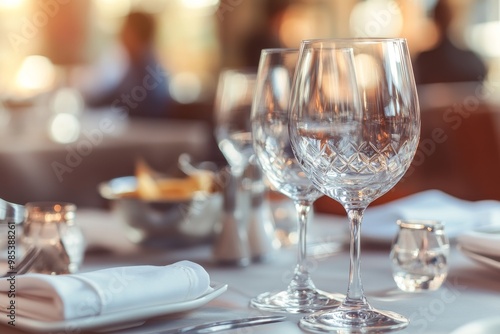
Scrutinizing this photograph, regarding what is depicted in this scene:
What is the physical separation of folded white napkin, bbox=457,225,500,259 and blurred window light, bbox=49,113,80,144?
2.19m

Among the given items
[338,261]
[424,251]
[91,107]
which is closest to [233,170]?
[338,261]

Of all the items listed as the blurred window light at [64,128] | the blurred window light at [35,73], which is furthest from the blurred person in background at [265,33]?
the blurred window light at [64,128]

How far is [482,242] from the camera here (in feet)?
3.18

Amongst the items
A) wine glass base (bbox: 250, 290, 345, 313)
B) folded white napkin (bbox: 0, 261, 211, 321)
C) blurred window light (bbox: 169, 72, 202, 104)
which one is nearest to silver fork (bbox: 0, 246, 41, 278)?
folded white napkin (bbox: 0, 261, 211, 321)

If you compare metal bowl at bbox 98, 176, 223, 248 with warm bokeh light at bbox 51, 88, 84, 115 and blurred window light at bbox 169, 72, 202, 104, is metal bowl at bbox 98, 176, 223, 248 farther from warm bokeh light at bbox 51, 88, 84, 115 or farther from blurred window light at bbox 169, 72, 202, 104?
blurred window light at bbox 169, 72, 202, 104

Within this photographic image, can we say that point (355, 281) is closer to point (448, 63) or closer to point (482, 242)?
point (482, 242)

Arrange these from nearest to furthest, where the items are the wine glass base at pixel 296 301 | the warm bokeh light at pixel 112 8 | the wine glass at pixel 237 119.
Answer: the wine glass base at pixel 296 301 < the wine glass at pixel 237 119 < the warm bokeh light at pixel 112 8

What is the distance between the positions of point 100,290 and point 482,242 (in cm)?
49

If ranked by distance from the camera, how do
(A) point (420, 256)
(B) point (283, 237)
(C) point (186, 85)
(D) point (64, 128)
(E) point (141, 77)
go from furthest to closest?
1. (C) point (186, 85)
2. (E) point (141, 77)
3. (D) point (64, 128)
4. (B) point (283, 237)
5. (A) point (420, 256)

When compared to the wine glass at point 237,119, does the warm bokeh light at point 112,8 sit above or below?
above

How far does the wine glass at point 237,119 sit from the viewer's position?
44.4 inches

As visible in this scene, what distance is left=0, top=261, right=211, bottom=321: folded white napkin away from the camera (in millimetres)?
682

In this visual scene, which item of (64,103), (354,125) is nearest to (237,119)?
(354,125)

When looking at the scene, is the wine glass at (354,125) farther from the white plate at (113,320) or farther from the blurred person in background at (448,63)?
the blurred person in background at (448,63)
